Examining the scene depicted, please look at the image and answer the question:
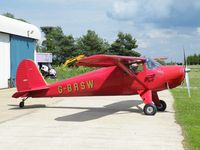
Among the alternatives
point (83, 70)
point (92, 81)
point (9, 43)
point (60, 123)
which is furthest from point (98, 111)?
point (83, 70)

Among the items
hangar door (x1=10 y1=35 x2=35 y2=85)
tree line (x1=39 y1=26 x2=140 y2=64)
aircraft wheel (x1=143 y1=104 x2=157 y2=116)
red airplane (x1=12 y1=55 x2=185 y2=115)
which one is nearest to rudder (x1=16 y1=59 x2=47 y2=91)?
red airplane (x1=12 y1=55 x2=185 y2=115)

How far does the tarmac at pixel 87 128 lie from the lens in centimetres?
905

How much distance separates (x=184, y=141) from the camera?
30.8 feet

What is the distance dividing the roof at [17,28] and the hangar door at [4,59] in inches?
25.4

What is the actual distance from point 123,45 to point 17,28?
61947mm

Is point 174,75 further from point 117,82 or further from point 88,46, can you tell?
point 88,46

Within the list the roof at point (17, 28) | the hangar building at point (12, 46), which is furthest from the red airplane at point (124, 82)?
the roof at point (17, 28)

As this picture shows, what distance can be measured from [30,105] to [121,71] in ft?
16.0

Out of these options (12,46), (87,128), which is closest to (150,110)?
(87,128)

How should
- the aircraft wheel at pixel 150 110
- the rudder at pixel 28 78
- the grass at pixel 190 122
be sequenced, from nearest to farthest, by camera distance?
the grass at pixel 190 122 < the aircraft wheel at pixel 150 110 < the rudder at pixel 28 78

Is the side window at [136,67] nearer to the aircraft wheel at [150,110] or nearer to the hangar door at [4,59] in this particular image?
the aircraft wheel at [150,110]

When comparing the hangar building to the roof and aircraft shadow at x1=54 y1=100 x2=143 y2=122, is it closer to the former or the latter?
the roof

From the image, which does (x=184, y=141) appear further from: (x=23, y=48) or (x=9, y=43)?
(x=23, y=48)

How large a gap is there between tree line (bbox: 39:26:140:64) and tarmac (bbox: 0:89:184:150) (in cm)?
7643
